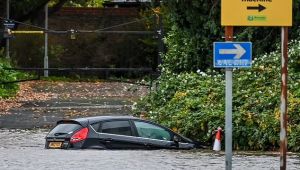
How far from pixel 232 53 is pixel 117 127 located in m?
9.14

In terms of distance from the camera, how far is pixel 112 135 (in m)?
21.9

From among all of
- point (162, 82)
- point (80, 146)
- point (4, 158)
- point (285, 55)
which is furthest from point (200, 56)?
point (285, 55)

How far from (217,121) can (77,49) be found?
3439 cm

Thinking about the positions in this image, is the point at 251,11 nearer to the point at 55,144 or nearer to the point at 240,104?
the point at 55,144

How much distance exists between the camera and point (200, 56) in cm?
3403

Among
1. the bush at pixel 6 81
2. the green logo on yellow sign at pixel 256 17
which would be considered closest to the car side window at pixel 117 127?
the green logo on yellow sign at pixel 256 17

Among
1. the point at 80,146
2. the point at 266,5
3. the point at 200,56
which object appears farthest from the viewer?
the point at 200,56

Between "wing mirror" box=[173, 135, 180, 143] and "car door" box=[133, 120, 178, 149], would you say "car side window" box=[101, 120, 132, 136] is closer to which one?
"car door" box=[133, 120, 178, 149]

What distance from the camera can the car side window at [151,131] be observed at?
22430mm

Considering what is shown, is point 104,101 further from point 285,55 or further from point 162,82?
point 285,55

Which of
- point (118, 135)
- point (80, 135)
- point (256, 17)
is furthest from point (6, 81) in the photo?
point (256, 17)

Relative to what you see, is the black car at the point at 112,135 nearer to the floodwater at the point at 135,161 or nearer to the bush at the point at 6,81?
the floodwater at the point at 135,161

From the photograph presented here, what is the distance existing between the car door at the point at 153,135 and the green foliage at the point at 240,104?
1546 millimetres

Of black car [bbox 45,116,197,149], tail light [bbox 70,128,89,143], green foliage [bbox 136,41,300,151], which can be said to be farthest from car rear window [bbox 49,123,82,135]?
green foliage [bbox 136,41,300,151]
